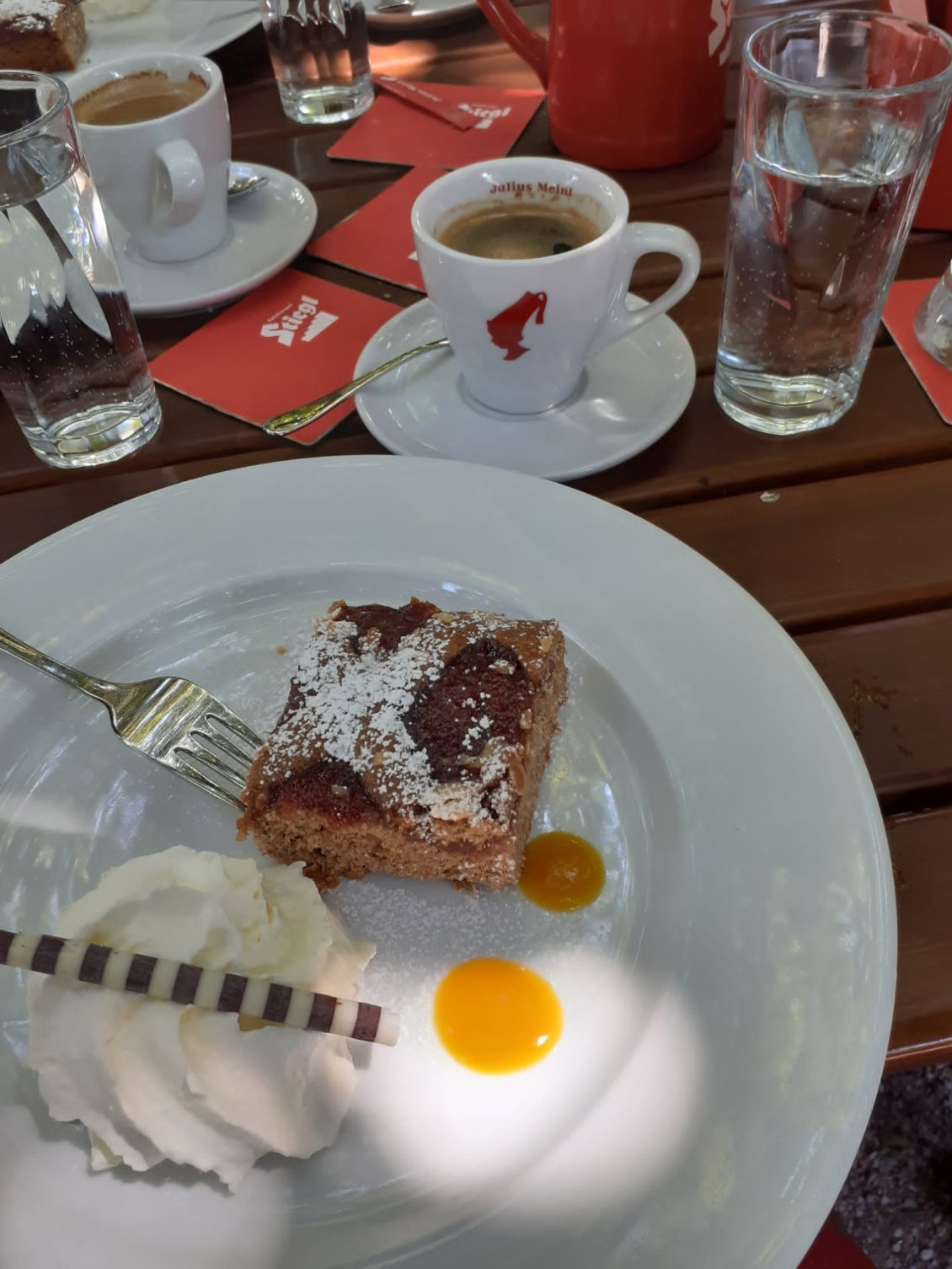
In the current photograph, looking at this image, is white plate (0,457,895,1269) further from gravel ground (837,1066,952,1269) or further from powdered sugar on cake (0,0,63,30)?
powdered sugar on cake (0,0,63,30)

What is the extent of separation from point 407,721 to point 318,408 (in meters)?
0.48

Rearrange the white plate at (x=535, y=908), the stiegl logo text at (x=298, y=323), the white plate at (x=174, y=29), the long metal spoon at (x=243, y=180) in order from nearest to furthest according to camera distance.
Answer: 1. the white plate at (x=535, y=908)
2. the stiegl logo text at (x=298, y=323)
3. the long metal spoon at (x=243, y=180)
4. the white plate at (x=174, y=29)

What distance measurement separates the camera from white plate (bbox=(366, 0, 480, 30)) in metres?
1.91

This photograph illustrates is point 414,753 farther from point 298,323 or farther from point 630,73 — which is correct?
point 630,73

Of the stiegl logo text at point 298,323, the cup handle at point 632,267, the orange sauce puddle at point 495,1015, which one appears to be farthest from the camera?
the stiegl logo text at point 298,323

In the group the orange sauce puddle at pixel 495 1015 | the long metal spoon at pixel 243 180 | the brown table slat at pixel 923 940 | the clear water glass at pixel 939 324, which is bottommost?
the orange sauce puddle at pixel 495 1015

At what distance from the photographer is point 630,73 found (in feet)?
4.66

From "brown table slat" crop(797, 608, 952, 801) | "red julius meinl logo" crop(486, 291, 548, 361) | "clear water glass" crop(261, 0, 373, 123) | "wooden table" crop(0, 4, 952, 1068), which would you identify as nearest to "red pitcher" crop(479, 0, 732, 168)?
"wooden table" crop(0, 4, 952, 1068)

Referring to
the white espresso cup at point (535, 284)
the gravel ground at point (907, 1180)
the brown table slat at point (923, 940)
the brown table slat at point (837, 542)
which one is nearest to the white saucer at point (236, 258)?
the white espresso cup at point (535, 284)

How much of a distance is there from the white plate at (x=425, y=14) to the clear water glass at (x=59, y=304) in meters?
1.09

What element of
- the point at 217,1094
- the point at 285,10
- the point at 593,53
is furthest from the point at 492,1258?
the point at 285,10

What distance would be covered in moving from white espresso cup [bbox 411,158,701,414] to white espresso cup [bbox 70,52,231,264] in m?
0.39

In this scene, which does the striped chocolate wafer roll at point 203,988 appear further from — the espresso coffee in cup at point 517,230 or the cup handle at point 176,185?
the cup handle at point 176,185

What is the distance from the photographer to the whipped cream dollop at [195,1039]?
70 centimetres
